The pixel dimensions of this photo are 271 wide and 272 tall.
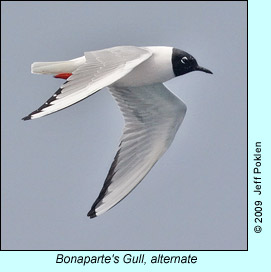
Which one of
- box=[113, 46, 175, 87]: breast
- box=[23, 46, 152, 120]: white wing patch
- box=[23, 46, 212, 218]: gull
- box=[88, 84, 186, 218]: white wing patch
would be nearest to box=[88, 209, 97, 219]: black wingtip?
box=[23, 46, 212, 218]: gull

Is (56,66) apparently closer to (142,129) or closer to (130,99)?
(130,99)

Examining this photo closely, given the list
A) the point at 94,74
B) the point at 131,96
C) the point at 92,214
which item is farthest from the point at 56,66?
the point at 92,214

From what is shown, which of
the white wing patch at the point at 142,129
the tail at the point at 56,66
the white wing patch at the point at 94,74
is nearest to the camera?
the white wing patch at the point at 94,74

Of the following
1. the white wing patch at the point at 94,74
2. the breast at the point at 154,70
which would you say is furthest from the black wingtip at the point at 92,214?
the white wing patch at the point at 94,74

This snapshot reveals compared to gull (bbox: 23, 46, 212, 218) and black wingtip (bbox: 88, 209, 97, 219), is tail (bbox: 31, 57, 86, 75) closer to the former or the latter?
gull (bbox: 23, 46, 212, 218)

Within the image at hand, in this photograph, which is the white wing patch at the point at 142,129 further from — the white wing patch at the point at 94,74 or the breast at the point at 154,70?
the white wing patch at the point at 94,74

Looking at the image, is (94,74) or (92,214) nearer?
(94,74)

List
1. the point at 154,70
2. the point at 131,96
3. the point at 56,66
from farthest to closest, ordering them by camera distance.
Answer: the point at 131,96 < the point at 56,66 < the point at 154,70
